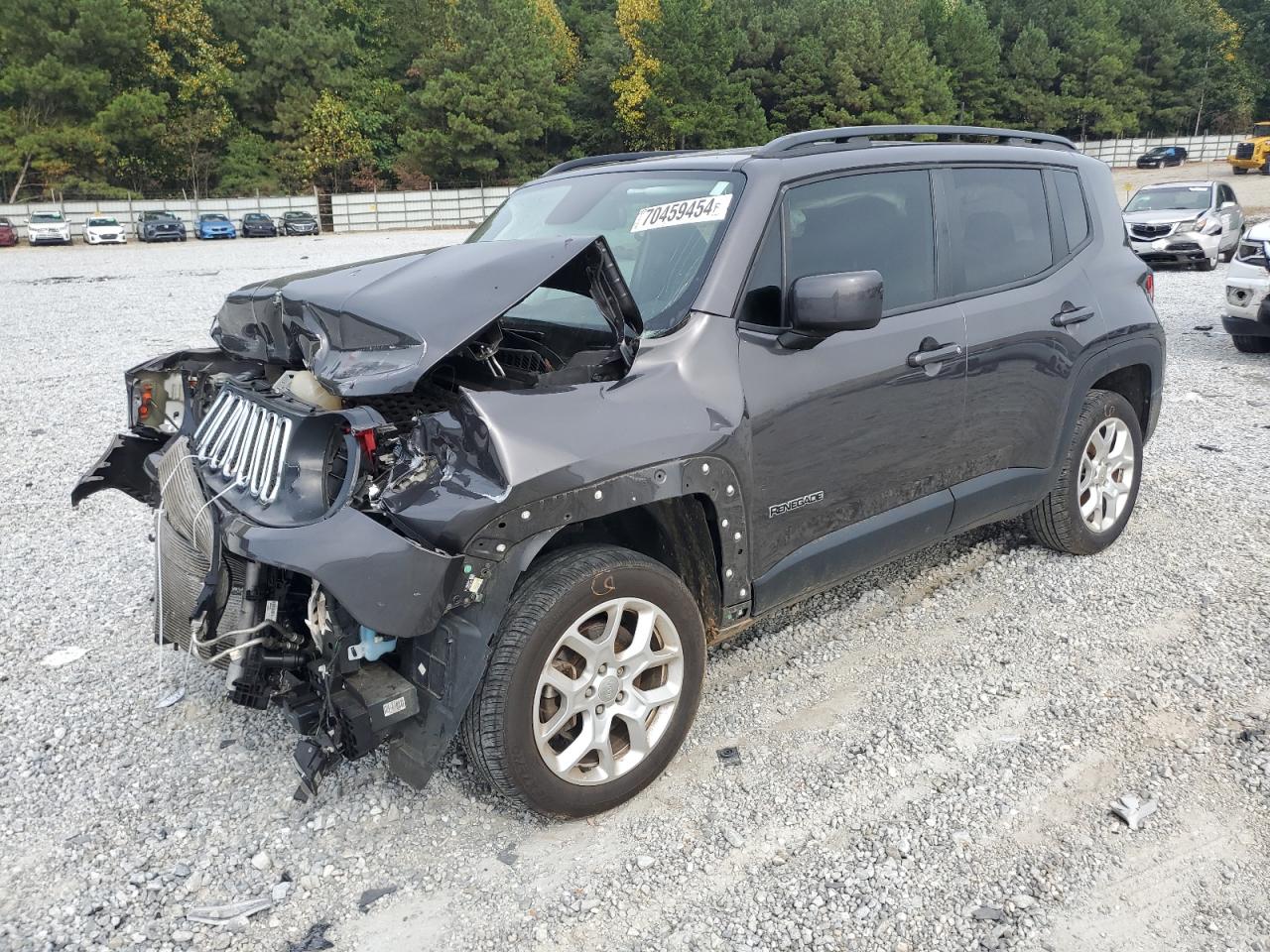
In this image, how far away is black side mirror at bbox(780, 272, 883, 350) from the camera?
3006 mm

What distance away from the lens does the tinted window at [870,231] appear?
3.43 meters

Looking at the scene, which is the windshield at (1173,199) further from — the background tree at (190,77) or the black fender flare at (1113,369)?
the background tree at (190,77)

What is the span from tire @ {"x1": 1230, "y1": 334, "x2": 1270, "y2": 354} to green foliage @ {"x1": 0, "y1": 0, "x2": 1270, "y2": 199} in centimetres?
5061

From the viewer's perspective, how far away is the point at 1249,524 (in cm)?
520

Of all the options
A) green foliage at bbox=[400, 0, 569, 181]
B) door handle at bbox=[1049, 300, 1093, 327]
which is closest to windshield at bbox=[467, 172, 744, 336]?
door handle at bbox=[1049, 300, 1093, 327]

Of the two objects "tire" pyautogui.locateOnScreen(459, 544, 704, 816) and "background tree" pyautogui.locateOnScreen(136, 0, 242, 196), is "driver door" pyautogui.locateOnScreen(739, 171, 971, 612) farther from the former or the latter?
"background tree" pyautogui.locateOnScreen(136, 0, 242, 196)

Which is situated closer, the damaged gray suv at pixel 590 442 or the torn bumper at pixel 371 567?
the torn bumper at pixel 371 567

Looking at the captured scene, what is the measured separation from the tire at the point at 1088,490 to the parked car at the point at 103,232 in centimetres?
4054

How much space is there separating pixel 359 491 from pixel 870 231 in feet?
7.07

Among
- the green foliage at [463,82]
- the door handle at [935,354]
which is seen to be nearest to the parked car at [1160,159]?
the green foliage at [463,82]

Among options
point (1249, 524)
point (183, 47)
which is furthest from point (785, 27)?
point (1249, 524)

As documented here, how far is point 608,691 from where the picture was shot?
2.91m

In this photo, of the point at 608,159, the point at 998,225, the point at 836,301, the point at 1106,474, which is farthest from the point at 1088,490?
the point at 608,159

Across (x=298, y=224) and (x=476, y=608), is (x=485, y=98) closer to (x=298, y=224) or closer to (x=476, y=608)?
(x=298, y=224)
